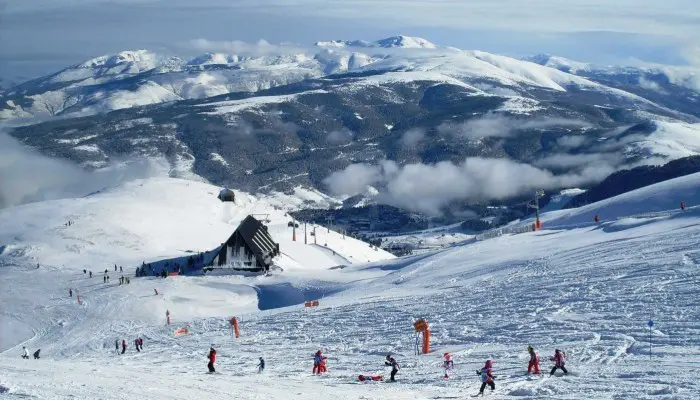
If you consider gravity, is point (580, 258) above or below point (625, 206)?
below

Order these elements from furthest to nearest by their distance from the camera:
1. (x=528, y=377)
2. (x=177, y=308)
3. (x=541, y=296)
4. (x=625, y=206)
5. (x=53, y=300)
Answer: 1. (x=625, y=206)
2. (x=53, y=300)
3. (x=177, y=308)
4. (x=541, y=296)
5. (x=528, y=377)

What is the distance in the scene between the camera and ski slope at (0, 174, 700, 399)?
65.1 feet

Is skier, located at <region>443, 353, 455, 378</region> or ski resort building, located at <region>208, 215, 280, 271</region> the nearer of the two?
skier, located at <region>443, 353, 455, 378</region>

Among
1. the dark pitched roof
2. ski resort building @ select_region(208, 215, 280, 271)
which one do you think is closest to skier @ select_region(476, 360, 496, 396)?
ski resort building @ select_region(208, 215, 280, 271)

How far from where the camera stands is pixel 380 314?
34.0 m

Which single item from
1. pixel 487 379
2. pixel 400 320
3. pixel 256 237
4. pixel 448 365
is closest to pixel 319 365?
pixel 448 365

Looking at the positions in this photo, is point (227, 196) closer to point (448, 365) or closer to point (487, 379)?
point (448, 365)

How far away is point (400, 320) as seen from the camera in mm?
32312

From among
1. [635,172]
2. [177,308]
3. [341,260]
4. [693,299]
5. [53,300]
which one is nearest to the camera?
[693,299]

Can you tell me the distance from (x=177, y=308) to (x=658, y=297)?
2604 cm

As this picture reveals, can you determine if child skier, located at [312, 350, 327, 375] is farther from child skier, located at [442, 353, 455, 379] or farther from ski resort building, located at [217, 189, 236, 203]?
ski resort building, located at [217, 189, 236, 203]

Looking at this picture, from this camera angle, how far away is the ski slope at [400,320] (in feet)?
65.1

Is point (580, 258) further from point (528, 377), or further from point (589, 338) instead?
point (528, 377)

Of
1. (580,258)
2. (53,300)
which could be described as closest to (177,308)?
(53,300)
